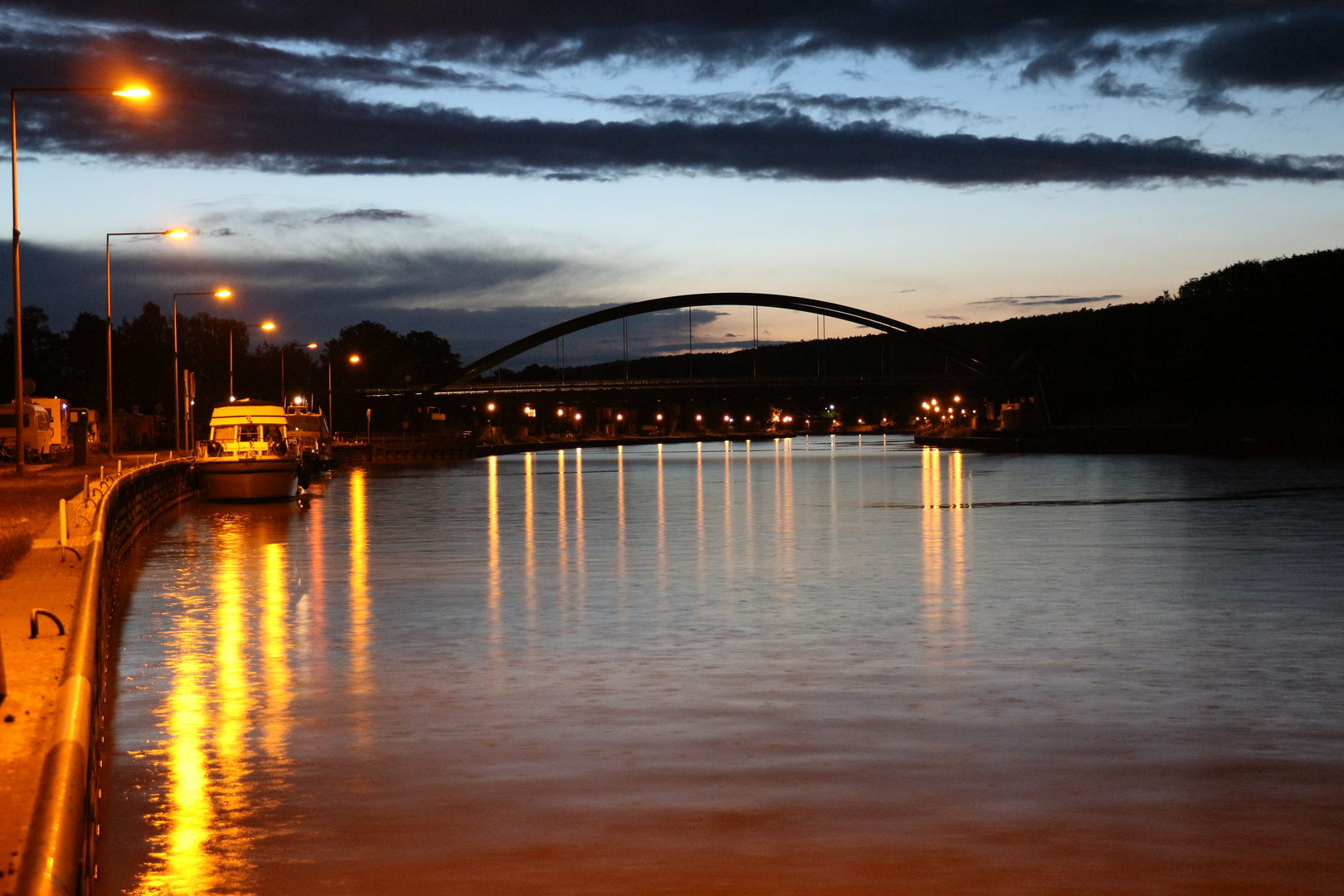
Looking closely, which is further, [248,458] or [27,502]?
[248,458]

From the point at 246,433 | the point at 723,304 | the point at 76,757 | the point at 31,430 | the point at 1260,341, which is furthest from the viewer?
the point at 723,304

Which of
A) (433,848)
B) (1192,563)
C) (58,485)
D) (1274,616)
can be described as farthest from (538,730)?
(58,485)

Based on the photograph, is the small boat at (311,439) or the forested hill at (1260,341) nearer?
the small boat at (311,439)

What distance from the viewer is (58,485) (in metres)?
41.2

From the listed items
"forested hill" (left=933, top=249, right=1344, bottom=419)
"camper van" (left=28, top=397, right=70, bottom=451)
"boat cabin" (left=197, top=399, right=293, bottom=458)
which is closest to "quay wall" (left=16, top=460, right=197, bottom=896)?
"boat cabin" (left=197, top=399, right=293, bottom=458)

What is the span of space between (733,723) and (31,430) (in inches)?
2542

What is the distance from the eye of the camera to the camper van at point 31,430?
68875mm

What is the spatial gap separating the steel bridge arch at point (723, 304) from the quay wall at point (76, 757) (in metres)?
156

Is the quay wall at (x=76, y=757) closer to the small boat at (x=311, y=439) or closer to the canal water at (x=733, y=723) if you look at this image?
the canal water at (x=733, y=723)

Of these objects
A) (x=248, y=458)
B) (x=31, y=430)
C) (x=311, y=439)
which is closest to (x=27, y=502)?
(x=248, y=458)

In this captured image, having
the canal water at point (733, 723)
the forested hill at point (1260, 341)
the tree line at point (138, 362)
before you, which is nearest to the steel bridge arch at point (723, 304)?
the tree line at point (138, 362)

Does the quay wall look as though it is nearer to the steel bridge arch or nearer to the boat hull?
the boat hull

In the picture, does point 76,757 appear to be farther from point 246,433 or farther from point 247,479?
point 246,433

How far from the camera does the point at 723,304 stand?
175500 millimetres
